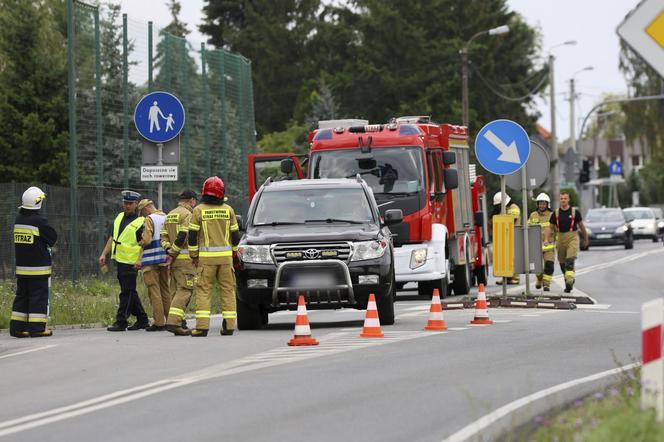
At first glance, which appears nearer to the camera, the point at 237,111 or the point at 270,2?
the point at 237,111

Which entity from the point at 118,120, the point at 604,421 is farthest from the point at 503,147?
the point at 604,421

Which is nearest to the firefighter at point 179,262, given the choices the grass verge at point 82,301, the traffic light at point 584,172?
the grass verge at point 82,301

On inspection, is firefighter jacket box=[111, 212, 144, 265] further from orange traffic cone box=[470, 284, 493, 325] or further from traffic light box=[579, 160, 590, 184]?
traffic light box=[579, 160, 590, 184]

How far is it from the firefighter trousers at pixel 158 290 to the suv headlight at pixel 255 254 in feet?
4.86

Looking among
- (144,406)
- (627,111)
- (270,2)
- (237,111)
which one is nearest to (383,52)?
(270,2)

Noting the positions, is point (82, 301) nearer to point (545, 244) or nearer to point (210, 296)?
point (210, 296)

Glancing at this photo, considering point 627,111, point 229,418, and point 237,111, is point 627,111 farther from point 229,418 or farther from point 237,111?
point 229,418

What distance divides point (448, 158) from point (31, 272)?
8.88 meters

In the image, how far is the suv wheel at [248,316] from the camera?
60.3 feet

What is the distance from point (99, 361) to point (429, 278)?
412 inches

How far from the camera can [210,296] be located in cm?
1747

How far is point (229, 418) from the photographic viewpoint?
984 cm

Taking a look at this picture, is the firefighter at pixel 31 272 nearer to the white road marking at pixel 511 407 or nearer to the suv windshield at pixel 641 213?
the white road marking at pixel 511 407

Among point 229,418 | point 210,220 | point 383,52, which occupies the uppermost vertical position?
point 383,52
